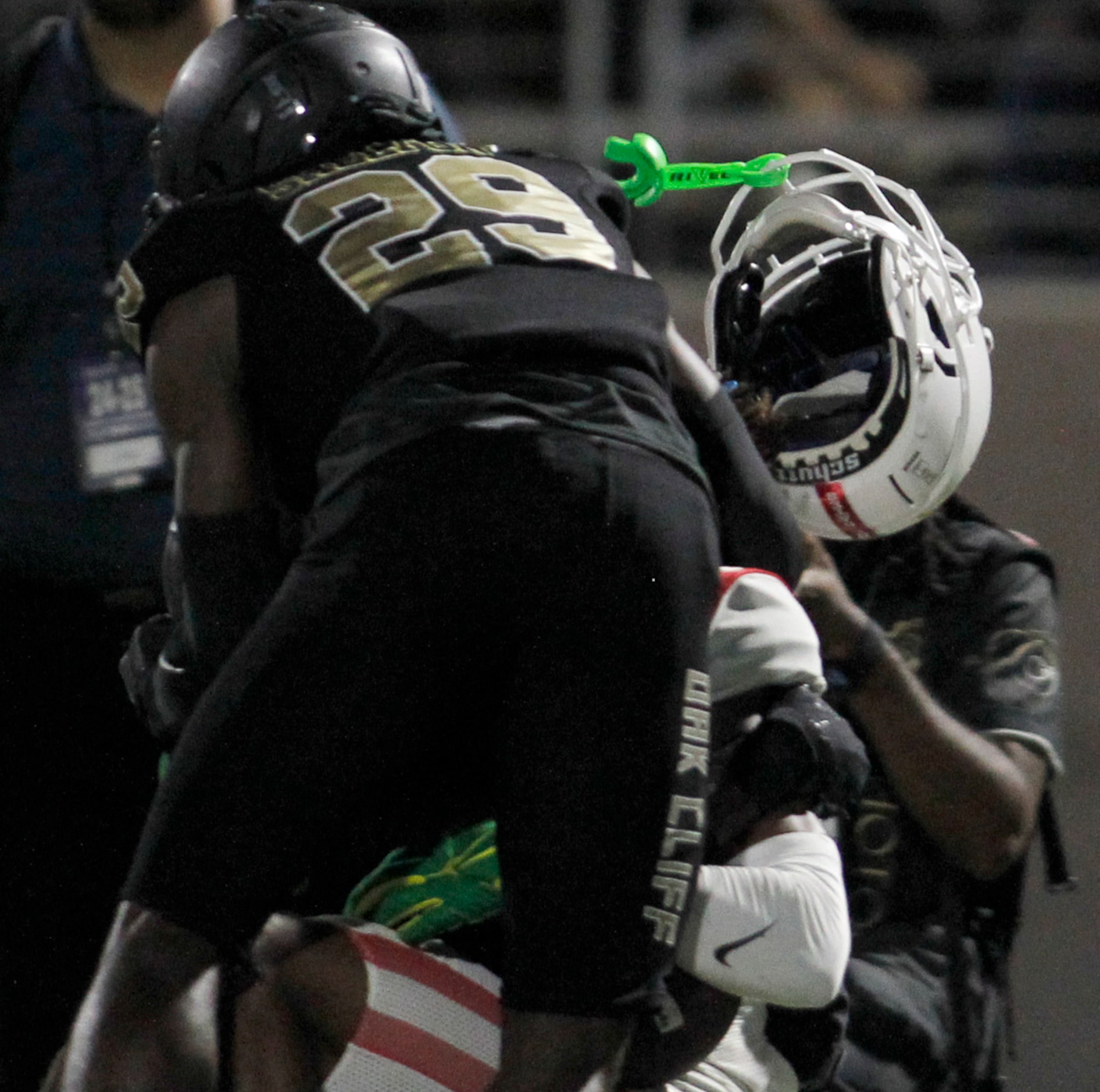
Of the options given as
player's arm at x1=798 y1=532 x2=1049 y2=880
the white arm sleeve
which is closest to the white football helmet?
player's arm at x1=798 y1=532 x2=1049 y2=880

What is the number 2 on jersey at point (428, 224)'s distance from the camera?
91.0 inches

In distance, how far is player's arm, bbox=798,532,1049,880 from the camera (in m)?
2.80

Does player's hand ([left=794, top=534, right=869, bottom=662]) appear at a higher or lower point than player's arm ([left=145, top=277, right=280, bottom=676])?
lower

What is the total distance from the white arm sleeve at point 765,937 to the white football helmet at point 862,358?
0.72 m

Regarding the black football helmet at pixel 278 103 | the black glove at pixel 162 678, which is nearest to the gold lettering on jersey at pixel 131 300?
the black football helmet at pixel 278 103

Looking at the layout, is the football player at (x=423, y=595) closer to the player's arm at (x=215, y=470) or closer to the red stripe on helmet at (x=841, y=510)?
the player's arm at (x=215, y=470)

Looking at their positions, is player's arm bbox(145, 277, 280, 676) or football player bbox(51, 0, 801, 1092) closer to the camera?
football player bbox(51, 0, 801, 1092)

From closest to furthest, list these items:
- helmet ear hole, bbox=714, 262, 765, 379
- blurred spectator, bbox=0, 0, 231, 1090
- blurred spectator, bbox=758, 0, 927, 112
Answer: helmet ear hole, bbox=714, 262, 765, 379
blurred spectator, bbox=0, 0, 231, 1090
blurred spectator, bbox=758, 0, 927, 112

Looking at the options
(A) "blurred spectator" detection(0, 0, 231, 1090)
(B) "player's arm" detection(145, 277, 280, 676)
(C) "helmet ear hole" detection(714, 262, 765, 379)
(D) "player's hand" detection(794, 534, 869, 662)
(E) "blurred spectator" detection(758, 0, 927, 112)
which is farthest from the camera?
(E) "blurred spectator" detection(758, 0, 927, 112)

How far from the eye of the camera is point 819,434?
2957mm

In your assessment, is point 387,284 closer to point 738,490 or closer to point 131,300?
point 131,300

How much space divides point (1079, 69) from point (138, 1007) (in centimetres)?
460

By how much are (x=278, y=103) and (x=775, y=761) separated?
876 mm

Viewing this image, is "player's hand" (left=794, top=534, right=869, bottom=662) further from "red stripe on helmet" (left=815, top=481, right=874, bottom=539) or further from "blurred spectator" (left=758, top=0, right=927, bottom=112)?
"blurred spectator" (left=758, top=0, right=927, bottom=112)
